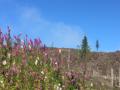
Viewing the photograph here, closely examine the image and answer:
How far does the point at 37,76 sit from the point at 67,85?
5.53ft

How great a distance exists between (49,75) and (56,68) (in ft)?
2.32

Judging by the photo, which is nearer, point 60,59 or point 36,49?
point 36,49

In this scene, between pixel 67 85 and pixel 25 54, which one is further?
pixel 67 85

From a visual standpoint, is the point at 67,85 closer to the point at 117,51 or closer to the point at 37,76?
the point at 37,76

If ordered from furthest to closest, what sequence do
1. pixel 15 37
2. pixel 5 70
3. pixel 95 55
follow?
pixel 95 55 < pixel 15 37 < pixel 5 70

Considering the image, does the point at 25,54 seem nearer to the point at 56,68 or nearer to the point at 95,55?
the point at 56,68

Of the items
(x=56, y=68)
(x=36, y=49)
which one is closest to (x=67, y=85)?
(x=56, y=68)

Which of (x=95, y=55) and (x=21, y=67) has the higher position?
(x=95, y=55)

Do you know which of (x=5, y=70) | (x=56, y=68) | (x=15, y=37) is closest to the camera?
(x=5, y=70)

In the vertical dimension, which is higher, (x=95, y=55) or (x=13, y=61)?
(x=95, y=55)

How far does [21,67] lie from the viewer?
11.2m

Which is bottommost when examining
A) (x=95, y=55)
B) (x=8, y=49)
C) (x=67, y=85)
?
(x=67, y=85)

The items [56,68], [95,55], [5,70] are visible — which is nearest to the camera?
[5,70]

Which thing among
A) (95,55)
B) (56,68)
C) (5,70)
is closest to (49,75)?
(56,68)
